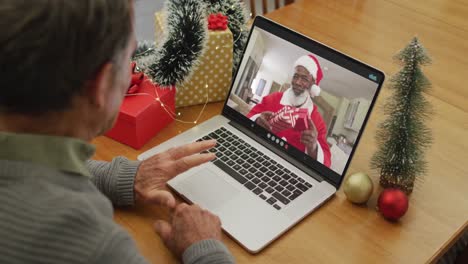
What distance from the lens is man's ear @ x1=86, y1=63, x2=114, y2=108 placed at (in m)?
0.64

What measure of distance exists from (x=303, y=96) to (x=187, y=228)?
1.27ft

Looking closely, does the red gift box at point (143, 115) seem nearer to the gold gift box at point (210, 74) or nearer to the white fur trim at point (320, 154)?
the gold gift box at point (210, 74)

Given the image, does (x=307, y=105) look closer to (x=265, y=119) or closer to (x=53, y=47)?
(x=265, y=119)

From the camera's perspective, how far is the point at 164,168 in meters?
1.04

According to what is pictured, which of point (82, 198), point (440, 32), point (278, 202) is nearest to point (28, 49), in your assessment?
point (82, 198)

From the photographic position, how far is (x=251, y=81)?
47.3 inches

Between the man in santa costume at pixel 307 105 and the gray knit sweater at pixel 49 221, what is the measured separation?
518 mm

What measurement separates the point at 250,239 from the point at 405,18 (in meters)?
1.14

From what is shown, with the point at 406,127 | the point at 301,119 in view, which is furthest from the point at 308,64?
the point at 406,127

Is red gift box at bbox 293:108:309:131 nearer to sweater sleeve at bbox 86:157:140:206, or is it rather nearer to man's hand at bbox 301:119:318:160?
man's hand at bbox 301:119:318:160

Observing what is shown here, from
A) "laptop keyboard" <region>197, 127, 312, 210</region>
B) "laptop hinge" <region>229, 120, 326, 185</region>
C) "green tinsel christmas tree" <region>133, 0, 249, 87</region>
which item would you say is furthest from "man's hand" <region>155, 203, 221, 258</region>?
"green tinsel christmas tree" <region>133, 0, 249, 87</region>

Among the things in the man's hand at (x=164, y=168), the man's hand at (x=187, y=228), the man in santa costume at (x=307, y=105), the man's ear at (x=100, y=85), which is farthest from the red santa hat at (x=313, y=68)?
the man's ear at (x=100, y=85)

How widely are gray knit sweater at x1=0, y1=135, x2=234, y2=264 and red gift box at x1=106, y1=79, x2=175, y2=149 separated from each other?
457mm

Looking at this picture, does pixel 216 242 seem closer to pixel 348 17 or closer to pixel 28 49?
pixel 28 49
